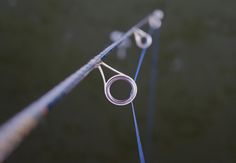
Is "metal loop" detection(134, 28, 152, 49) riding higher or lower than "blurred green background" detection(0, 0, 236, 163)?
lower

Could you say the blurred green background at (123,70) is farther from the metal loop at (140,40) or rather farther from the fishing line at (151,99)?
the metal loop at (140,40)

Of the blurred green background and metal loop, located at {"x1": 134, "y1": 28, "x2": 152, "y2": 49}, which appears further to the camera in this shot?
the blurred green background

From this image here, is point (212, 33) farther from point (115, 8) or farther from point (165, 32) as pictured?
point (115, 8)

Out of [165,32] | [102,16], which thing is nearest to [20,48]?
[102,16]

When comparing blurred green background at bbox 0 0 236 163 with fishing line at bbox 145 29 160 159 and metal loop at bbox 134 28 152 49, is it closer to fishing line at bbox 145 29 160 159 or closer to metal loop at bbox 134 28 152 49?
fishing line at bbox 145 29 160 159

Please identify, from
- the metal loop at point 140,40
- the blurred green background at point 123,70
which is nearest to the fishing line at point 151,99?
the blurred green background at point 123,70

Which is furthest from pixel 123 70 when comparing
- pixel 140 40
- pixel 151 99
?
pixel 140 40

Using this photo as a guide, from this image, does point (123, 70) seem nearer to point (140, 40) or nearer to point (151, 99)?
point (151, 99)

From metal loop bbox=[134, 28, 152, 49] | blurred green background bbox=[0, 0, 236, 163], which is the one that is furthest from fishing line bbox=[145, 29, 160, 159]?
metal loop bbox=[134, 28, 152, 49]
